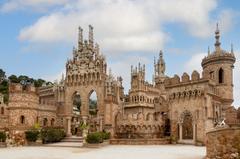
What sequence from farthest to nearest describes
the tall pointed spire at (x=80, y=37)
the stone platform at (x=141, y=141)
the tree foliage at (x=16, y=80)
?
the tree foliage at (x=16, y=80) → the tall pointed spire at (x=80, y=37) → the stone platform at (x=141, y=141)

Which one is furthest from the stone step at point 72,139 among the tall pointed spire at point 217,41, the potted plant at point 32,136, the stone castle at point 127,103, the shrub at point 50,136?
the tall pointed spire at point 217,41

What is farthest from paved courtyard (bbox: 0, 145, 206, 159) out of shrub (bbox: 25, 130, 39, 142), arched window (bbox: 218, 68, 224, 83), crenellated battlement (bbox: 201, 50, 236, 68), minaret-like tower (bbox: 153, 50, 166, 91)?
minaret-like tower (bbox: 153, 50, 166, 91)

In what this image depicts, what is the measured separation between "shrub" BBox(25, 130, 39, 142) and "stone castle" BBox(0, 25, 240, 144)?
2.01 meters

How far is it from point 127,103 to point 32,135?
706 inches

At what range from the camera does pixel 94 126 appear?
146ft

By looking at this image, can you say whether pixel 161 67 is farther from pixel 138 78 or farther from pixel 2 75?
pixel 2 75

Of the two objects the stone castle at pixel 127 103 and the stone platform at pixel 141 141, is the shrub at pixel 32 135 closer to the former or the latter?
the stone castle at pixel 127 103

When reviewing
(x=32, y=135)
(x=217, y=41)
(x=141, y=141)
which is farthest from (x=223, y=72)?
(x=32, y=135)

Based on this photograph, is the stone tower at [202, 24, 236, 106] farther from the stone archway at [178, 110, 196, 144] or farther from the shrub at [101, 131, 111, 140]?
the shrub at [101, 131, 111, 140]

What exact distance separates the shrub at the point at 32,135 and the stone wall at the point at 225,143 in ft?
74.4

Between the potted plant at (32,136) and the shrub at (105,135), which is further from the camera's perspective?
the potted plant at (32,136)

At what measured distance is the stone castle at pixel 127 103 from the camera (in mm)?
35781

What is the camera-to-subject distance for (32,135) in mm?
36656

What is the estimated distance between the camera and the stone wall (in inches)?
631
